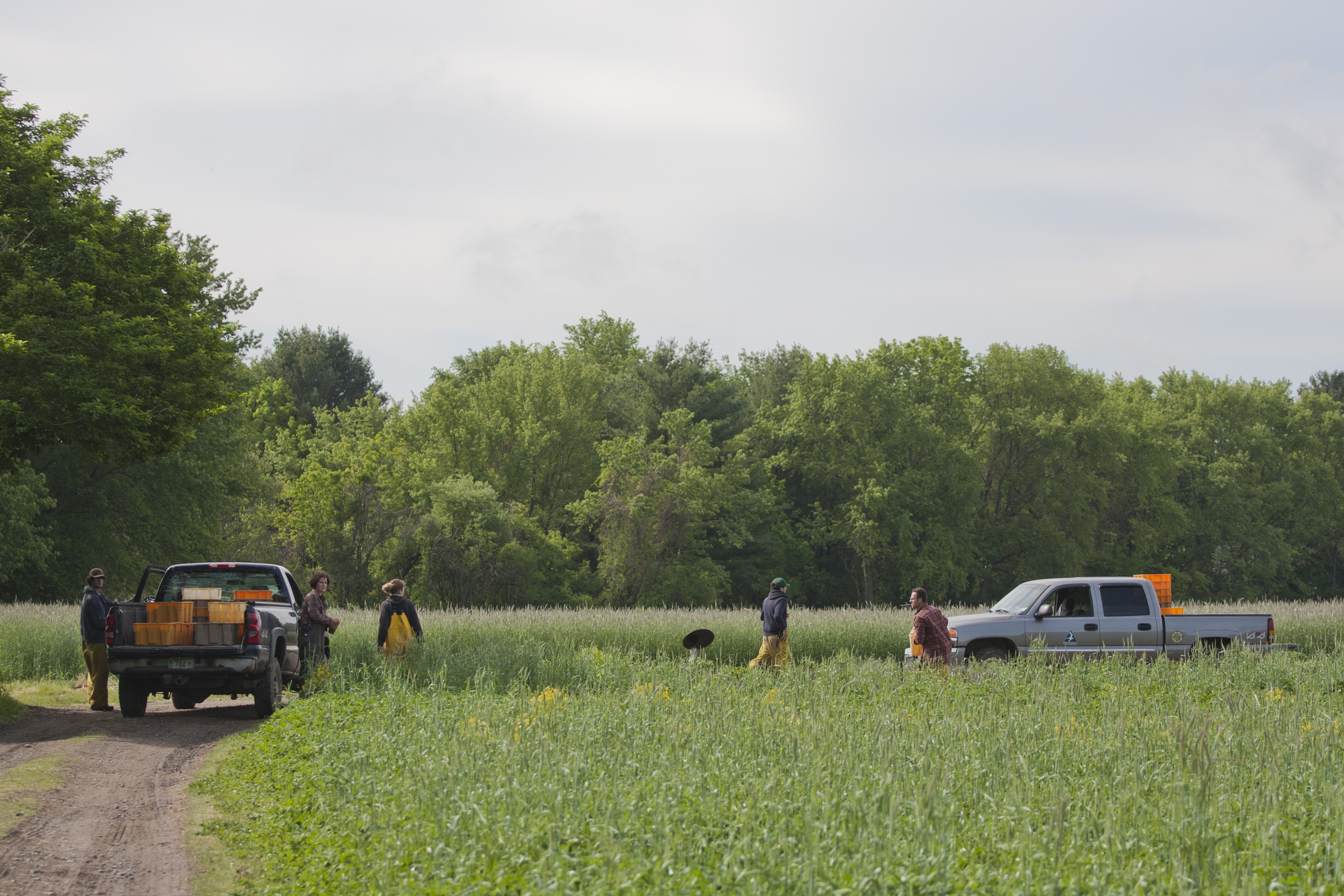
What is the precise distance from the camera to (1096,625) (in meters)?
18.2

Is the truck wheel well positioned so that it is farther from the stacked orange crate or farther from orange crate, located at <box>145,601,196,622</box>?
orange crate, located at <box>145,601,196,622</box>

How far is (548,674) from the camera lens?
14.2 m

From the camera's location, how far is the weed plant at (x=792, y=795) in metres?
4.98

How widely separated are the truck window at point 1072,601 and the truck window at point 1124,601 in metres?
0.23

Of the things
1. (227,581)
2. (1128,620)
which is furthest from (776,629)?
(227,581)

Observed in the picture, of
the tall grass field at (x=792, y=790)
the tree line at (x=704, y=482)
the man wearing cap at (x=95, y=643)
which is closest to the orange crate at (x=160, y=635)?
the man wearing cap at (x=95, y=643)

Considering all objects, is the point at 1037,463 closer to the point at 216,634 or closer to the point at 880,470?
the point at 880,470

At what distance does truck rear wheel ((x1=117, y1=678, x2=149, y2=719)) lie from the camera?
13.6m

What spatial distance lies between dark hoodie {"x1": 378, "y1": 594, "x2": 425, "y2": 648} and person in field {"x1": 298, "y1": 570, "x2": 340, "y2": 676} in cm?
80

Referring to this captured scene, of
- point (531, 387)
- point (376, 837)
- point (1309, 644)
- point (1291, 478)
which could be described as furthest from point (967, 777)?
point (1291, 478)

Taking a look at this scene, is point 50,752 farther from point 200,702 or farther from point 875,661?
point 875,661

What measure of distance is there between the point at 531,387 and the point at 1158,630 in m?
40.3

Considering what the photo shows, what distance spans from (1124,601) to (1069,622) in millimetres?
1054

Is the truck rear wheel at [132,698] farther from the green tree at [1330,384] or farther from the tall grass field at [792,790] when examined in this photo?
the green tree at [1330,384]
